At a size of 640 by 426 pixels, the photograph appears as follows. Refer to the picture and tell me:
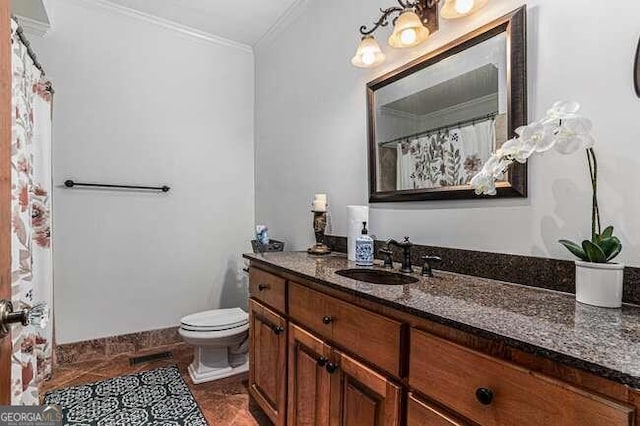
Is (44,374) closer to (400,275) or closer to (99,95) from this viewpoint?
(99,95)

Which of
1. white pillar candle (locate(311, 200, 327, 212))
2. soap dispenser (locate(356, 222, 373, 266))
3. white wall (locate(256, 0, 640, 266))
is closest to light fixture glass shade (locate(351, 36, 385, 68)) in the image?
white wall (locate(256, 0, 640, 266))

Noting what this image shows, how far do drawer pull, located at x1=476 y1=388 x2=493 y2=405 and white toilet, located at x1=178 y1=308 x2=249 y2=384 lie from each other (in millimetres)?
1761

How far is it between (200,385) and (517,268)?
77.8 inches

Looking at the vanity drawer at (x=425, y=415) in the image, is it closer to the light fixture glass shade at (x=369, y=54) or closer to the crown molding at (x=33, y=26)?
the light fixture glass shade at (x=369, y=54)

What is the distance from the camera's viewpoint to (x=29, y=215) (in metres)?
1.48

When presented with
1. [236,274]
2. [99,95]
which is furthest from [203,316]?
[99,95]

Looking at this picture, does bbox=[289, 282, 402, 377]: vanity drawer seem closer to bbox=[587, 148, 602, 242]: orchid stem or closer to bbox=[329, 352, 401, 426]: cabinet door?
bbox=[329, 352, 401, 426]: cabinet door

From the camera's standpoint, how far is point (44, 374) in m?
1.93

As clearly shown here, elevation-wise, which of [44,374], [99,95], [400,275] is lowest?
[44,374]

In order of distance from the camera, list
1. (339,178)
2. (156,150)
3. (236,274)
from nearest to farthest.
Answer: (339,178)
(156,150)
(236,274)

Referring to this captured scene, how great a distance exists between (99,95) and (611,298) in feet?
10.0

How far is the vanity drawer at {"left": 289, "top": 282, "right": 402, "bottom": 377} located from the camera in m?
0.99

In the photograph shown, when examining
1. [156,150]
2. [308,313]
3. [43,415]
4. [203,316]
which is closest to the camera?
[43,415]

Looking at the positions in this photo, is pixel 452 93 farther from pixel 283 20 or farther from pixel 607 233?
pixel 283 20
